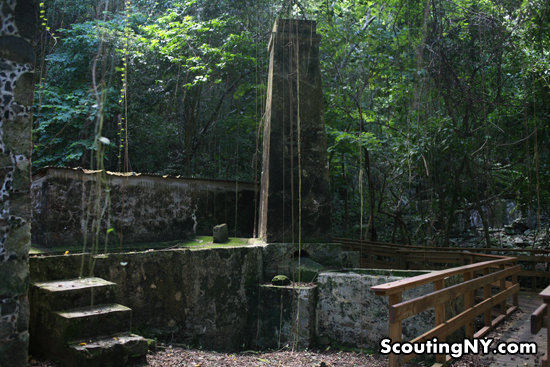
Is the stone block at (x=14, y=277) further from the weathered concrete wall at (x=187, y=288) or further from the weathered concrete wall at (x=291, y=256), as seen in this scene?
A: the weathered concrete wall at (x=291, y=256)

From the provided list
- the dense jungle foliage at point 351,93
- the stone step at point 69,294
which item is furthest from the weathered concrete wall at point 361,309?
the dense jungle foliage at point 351,93

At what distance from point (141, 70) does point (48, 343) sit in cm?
877

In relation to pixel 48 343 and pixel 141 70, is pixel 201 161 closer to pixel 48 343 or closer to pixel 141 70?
pixel 141 70

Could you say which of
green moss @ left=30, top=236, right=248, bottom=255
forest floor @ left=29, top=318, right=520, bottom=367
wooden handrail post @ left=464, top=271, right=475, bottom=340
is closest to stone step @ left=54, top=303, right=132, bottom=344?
forest floor @ left=29, top=318, right=520, bottom=367

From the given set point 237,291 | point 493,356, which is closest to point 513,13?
point 493,356

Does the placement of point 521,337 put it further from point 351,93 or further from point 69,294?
point 351,93

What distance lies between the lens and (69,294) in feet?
11.7

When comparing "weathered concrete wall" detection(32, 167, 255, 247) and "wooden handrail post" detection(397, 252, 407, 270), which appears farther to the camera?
"wooden handrail post" detection(397, 252, 407, 270)

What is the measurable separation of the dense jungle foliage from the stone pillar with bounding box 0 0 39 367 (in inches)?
163

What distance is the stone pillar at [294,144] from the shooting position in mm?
6312

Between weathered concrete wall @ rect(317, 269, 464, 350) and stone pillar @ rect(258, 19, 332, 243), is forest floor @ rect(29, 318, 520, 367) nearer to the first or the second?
weathered concrete wall @ rect(317, 269, 464, 350)

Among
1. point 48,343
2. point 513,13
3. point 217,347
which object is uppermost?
point 513,13

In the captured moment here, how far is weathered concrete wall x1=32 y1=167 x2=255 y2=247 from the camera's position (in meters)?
5.71

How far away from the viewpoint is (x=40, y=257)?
415 cm
